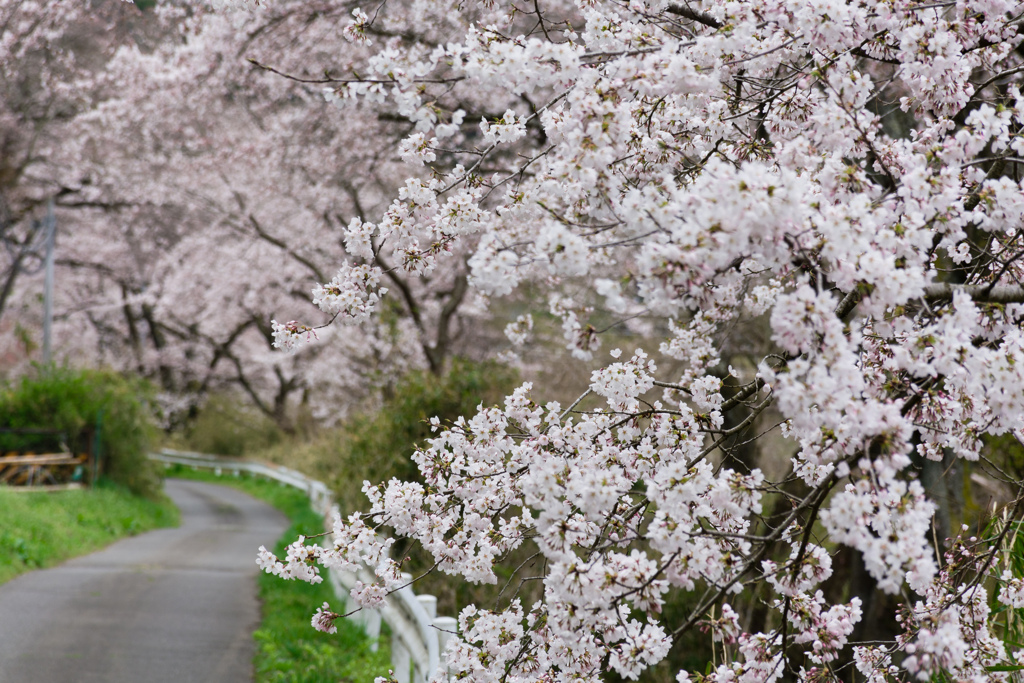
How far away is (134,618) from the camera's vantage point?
748 cm

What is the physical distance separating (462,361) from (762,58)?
6056mm

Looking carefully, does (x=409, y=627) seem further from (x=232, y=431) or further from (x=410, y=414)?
(x=232, y=431)

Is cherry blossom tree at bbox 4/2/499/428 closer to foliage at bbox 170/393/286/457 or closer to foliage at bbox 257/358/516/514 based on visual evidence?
foliage at bbox 170/393/286/457

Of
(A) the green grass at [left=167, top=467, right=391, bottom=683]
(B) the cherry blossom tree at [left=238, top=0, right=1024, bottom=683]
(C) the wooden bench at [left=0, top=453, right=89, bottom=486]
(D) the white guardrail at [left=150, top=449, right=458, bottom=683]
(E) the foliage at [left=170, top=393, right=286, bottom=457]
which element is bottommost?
(E) the foliage at [left=170, top=393, right=286, bottom=457]

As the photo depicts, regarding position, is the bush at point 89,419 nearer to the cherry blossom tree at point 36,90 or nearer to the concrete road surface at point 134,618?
the concrete road surface at point 134,618

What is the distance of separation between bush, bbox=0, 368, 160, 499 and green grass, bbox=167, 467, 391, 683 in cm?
694

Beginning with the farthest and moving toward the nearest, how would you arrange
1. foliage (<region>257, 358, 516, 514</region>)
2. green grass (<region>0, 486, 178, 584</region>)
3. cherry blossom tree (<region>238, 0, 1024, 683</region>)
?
green grass (<region>0, 486, 178, 584</region>) → foliage (<region>257, 358, 516, 514</region>) → cherry blossom tree (<region>238, 0, 1024, 683</region>)

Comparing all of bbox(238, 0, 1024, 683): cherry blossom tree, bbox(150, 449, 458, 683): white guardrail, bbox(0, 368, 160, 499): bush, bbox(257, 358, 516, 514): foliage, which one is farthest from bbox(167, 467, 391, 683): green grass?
bbox(0, 368, 160, 499): bush

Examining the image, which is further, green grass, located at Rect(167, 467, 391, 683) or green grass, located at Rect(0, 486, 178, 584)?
green grass, located at Rect(0, 486, 178, 584)

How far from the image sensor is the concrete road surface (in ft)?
19.7

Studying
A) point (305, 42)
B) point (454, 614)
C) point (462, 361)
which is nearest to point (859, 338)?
point (454, 614)

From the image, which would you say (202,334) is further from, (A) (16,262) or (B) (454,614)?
(B) (454,614)

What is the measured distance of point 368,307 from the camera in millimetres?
3332

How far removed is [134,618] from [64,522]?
5.06 metres
